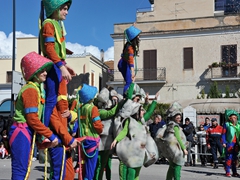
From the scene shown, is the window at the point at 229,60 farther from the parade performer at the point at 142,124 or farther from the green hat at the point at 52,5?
the green hat at the point at 52,5

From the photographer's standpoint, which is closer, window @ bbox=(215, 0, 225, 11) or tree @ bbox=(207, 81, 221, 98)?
tree @ bbox=(207, 81, 221, 98)

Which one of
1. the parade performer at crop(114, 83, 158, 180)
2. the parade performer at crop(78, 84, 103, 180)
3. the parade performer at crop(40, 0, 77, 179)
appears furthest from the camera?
the parade performer at crop(78, 84, 103, 180)

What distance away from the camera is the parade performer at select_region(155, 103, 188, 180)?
7648 mm

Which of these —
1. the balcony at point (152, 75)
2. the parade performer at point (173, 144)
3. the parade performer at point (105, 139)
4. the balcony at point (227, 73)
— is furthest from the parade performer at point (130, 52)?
the balcony at point (152, 75)

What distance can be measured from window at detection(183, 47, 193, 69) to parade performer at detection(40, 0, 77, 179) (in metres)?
28.0

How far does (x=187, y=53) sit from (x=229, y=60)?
136 inches

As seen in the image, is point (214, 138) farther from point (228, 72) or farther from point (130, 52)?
point (228, 72)

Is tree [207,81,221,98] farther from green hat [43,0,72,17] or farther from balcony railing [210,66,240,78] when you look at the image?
green hat [43,0,72,17]

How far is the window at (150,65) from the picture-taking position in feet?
111

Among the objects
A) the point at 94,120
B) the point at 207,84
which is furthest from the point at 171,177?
the point at 207,84

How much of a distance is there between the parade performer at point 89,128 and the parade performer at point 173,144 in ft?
4.62

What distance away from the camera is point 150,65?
3394 cm

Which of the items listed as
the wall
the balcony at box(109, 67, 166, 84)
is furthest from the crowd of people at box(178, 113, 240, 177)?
the wall

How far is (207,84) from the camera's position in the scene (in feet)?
107
